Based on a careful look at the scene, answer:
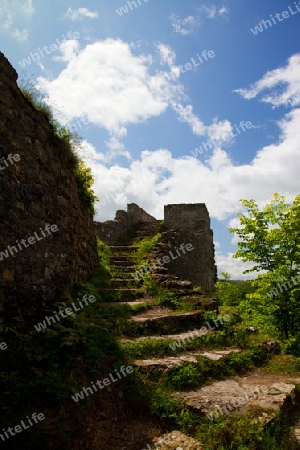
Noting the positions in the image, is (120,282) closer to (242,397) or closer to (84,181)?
(84,181)

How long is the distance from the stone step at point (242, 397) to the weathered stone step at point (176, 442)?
1.41ft

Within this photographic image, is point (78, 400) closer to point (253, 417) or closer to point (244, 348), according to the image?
point (253, 417)

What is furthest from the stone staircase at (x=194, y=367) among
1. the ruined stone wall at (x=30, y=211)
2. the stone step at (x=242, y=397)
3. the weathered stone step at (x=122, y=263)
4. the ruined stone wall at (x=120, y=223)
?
the ruined stone wall at (x=120, y=223)

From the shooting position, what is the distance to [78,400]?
340 cm

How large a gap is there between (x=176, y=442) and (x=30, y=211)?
3626 millimetres

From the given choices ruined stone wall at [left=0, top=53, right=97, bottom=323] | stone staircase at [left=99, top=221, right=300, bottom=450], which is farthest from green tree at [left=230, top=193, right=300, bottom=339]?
ruined stone wall at [left=0, top=53, right=97, bottom=323]

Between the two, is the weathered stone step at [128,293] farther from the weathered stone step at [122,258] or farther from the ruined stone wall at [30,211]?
the weathered stone step at [122,258]

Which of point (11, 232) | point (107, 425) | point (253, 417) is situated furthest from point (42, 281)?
point (253, 417)

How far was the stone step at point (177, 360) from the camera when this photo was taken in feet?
14.5

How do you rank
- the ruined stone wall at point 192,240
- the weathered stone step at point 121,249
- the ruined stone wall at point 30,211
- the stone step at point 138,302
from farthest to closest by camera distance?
1. the ruined stone wall at point 192,240
2. the weathered stone step at point 121,249
3. the stone step at point 138,302
4. the ruined stone wall at point 30,211

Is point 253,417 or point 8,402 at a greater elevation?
point 8,402

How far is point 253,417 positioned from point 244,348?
2301 mm

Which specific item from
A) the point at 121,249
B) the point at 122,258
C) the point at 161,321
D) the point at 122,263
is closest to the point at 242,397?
the point at 161,321

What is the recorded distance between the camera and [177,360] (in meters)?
4.70
